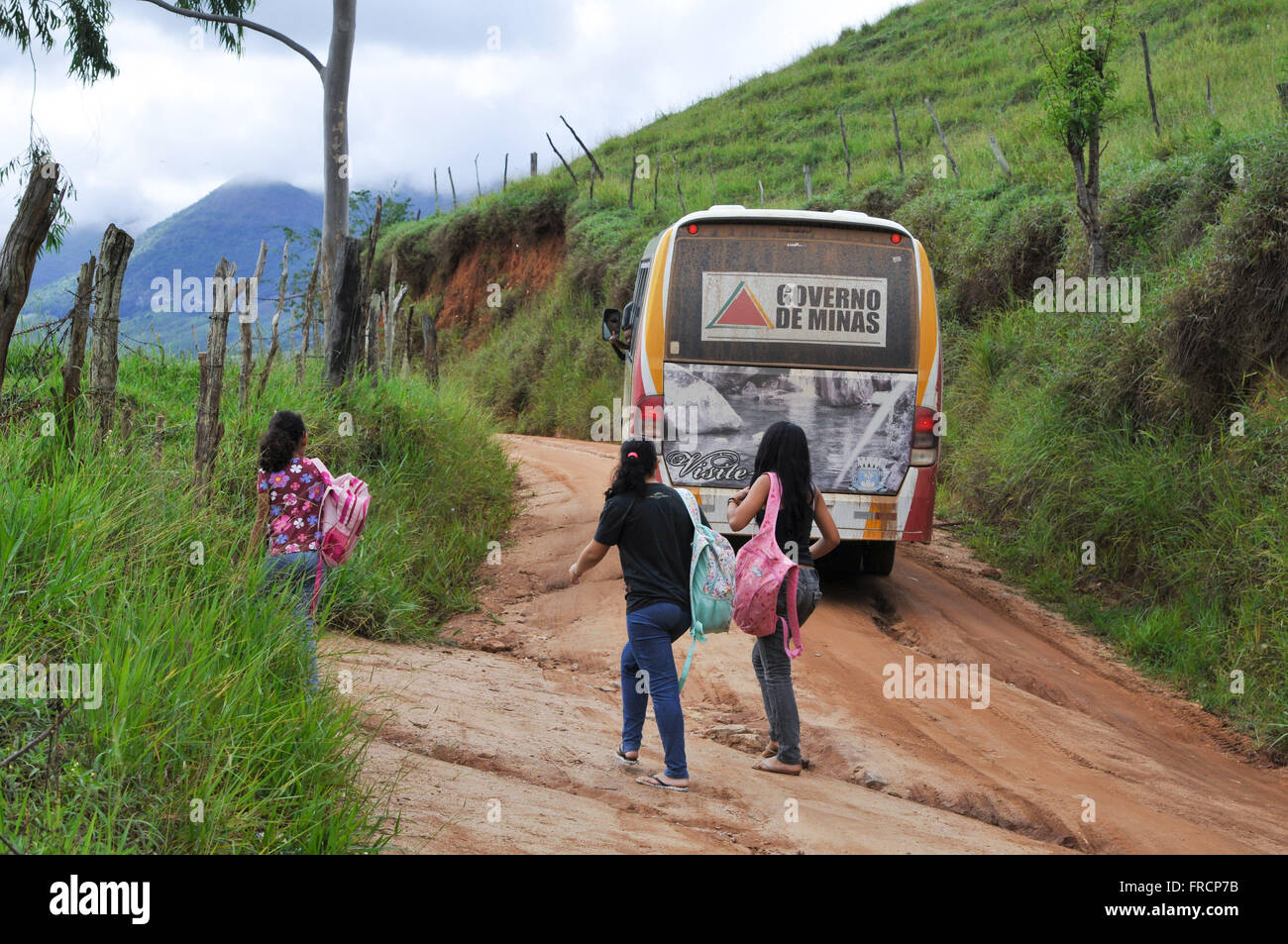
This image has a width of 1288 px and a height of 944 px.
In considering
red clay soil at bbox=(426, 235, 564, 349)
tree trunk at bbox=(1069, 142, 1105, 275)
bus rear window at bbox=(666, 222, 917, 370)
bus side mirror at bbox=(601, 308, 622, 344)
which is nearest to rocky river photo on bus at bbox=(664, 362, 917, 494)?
bus rear window at bbox=(666, 222, 917, 370)

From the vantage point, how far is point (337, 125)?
13.3 meters

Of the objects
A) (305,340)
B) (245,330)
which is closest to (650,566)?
(245,330)

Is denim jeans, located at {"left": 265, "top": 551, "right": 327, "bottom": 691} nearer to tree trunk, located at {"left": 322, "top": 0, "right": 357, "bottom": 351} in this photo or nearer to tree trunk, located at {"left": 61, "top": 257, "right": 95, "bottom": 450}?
tree trunk, located at {"left": 61, "top": 257, "right": 95, "bottom": 450}

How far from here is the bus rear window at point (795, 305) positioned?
884 cm

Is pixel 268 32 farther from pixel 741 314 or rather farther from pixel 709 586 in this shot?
pixel 709 586

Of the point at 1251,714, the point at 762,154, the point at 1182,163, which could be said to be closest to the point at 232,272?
the point at 1251,714

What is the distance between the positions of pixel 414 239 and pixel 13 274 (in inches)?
1330

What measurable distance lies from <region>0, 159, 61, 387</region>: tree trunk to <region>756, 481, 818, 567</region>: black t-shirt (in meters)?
3.55

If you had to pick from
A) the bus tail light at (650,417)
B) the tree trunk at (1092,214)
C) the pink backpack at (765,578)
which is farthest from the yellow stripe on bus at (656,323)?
the tree trunk at (1092,214)

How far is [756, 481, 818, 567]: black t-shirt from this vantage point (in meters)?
5.74

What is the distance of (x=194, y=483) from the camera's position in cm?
701

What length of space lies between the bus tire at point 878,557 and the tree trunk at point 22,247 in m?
6.96
